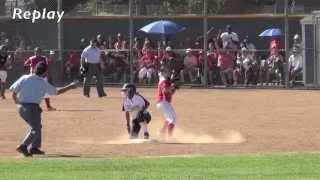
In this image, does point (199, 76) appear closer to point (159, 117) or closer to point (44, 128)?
point (159, 117)

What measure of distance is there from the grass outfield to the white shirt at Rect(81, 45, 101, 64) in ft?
46.3

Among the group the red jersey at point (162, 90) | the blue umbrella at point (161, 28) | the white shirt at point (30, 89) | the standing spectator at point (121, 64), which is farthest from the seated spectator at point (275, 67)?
the white shirt at point (30, 89)

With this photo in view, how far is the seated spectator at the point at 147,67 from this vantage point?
33344mm

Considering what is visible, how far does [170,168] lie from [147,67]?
72.7ft

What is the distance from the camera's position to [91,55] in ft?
89.6

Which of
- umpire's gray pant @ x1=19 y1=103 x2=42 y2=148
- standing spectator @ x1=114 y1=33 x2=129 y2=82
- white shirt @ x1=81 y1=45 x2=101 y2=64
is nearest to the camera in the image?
umpire's gray pant @ x1=19 y1=103 x2=42 y2=148

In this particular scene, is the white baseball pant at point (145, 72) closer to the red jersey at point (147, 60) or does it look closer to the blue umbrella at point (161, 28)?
the red jersey at point (147, 60)

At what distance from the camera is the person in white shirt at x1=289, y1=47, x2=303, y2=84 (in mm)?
32062

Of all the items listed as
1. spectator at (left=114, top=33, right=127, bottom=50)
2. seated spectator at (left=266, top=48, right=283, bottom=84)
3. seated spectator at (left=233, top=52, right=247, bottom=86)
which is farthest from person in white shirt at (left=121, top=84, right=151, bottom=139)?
spectator at (left=114, top=33, right=127, bottom=50)

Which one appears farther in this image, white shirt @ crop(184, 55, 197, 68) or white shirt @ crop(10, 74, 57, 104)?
white shirt @ crop(184, 55, 197, 68)

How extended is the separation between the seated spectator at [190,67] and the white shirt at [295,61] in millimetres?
3526

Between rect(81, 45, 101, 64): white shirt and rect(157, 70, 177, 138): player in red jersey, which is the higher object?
rect(81, 45, 101, 64): white shirt

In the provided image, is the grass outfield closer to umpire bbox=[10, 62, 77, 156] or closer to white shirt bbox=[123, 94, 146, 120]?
umpire bbox=[10, 62, 77, 156]

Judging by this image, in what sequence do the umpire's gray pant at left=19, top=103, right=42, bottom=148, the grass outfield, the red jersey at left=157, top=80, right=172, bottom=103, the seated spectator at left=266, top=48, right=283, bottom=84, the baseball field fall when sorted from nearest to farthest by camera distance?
the grass outfield < the baseball field < the umpire's gray pant at left=19, top=103, right=42, bottom=148 < the red jersey at left=157, top=80, right=172, bottom=103 < the seated spectator at left=266, top=48, right=283, bottom=84
